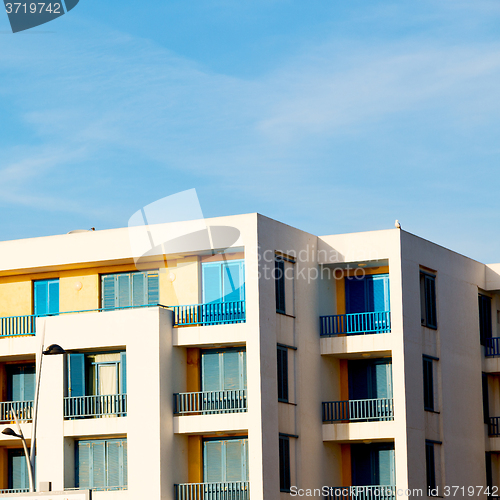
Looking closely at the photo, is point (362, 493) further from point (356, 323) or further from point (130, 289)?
point (130, 289)

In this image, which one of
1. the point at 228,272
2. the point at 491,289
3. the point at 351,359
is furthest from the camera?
the point at 491,289

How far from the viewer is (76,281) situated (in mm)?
36594

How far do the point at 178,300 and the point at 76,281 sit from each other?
12.9 feet

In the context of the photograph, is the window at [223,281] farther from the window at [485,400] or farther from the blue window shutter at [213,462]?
the window at [485,400]

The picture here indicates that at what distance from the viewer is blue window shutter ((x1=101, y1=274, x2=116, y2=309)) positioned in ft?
119

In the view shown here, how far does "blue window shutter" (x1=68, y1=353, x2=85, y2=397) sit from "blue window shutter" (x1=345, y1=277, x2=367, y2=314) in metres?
8.93

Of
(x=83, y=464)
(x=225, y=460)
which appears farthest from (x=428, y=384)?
(x=83, y=464)

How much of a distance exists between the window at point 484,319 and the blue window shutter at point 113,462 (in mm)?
14159

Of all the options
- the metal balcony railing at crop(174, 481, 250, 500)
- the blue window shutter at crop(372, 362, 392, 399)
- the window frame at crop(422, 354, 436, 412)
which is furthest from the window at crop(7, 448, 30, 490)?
the window frame at crop(422, 354, 436, 412)

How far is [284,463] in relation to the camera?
33094 mm

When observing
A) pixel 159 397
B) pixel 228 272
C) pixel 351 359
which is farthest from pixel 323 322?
pixel 159 397

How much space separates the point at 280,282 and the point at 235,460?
564cm

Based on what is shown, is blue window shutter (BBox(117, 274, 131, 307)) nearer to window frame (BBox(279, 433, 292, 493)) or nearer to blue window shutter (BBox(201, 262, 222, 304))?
blue window shutter (BBox(201, 262, 222, 304))

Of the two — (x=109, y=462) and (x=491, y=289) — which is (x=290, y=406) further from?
(x=491, y=289)
